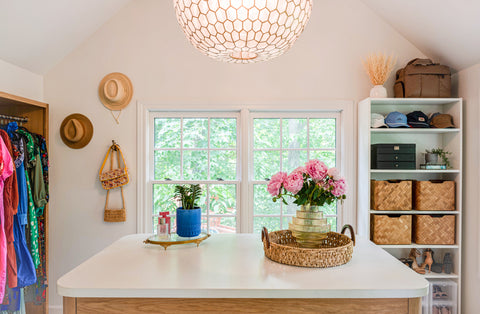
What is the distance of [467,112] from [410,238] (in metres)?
1.15

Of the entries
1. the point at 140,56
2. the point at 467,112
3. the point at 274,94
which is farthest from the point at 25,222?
the point at 467,112

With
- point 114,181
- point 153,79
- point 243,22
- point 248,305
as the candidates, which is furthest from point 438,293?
point 153,79

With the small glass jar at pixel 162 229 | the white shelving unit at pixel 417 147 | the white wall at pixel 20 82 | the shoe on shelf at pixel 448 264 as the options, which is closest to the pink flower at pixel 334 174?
the small glass jar at pixel 162 229

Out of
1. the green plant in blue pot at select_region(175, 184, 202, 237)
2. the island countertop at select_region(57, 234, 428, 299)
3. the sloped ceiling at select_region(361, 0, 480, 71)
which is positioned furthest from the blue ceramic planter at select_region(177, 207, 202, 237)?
the sloped ceiling at select_region(361, 0, 480, 71)

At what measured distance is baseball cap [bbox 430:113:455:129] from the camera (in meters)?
2.89

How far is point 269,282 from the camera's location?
4.37 ft

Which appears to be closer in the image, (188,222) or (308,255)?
(308,255)

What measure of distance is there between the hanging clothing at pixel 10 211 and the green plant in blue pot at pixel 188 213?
1410mm

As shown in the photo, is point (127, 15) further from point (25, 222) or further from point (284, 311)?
point (284, 311)

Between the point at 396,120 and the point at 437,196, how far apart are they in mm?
711

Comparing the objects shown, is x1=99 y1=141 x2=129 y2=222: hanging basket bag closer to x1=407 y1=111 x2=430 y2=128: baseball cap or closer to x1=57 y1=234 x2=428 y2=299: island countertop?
x1=57 y1=234 x2=428 y2=299: island countertop

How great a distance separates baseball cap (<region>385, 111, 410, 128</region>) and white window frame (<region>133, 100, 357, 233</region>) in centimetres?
33

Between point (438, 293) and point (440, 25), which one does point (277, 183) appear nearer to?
point (440, 25)

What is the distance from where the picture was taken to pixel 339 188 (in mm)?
1565
